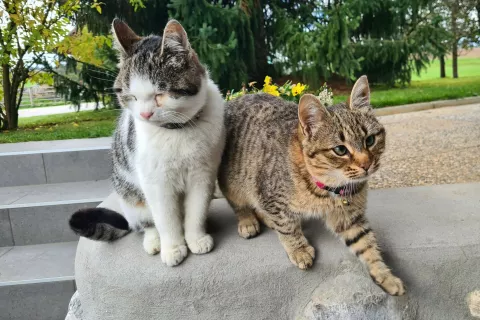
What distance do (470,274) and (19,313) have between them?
108 inches

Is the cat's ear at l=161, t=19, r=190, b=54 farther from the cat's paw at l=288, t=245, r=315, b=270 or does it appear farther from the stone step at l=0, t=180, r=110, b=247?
the stone step at l=0, t=180, r=110, b=247

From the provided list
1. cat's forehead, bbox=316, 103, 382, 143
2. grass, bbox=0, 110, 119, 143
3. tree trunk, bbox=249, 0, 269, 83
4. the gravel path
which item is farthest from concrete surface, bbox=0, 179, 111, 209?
tree trunk, bbox=249, 0, 269, 83

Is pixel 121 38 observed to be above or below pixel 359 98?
above

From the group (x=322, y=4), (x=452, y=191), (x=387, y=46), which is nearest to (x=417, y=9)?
(x=387, y=46)

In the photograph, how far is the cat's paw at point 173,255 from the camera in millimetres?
1823

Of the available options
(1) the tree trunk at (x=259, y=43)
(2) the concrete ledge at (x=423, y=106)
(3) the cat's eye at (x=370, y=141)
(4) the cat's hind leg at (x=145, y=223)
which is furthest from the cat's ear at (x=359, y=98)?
(1) the tree trunk at (x=259, y=43)

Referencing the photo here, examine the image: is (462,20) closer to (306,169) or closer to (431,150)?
(431,150)

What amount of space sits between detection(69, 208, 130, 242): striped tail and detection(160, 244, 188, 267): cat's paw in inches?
14.4

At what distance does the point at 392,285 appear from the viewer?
5.69 feet

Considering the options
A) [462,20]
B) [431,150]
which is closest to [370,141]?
[431,150]

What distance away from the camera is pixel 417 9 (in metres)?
9.02

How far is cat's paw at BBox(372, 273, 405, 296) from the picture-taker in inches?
68.2

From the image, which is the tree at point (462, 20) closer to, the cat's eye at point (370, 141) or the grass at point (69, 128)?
the grass at point (69, 128)

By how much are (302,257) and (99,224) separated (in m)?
1.01
